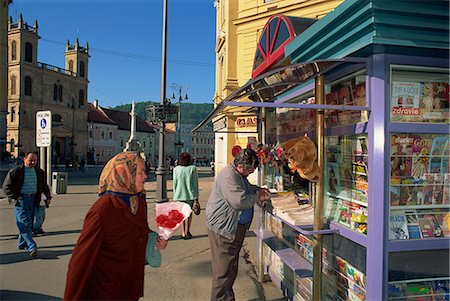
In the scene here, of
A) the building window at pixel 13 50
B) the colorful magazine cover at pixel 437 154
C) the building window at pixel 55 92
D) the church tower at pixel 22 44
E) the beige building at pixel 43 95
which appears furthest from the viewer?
the building window at pixel 55 92

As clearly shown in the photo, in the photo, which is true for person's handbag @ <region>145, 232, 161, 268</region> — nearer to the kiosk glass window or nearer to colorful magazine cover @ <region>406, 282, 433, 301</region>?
the kiosk glass window

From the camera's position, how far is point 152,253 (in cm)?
272

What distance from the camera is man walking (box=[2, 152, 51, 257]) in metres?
5.72

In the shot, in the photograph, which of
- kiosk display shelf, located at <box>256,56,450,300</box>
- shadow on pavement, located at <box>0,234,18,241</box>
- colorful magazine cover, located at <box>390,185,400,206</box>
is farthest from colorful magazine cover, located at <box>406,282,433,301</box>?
shadow on pavement, located at <box>0,234,18,241</box>

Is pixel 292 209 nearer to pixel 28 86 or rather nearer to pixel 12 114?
pixel 12 114

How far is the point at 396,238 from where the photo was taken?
2.61 meters

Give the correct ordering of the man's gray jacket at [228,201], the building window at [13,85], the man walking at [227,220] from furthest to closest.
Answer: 1. the building window at [13,85]
2. the man walking at [227,220]
3. the man's gray jacket at [228,201]

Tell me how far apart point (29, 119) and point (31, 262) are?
54.8 metres

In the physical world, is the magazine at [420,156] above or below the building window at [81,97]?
below

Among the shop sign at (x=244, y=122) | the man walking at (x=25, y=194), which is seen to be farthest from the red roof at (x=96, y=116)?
the man walking at (x=25, y=194)

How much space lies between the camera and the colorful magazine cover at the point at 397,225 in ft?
8.57

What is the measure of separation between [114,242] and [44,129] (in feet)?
35.0

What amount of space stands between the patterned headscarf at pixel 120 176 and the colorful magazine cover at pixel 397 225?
77.3 inches

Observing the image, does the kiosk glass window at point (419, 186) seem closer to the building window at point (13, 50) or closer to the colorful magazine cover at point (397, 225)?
the colorful magazine cover at point (397, 225)
